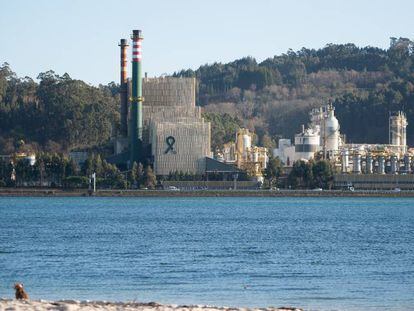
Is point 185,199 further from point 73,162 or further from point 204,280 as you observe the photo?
point 204,280

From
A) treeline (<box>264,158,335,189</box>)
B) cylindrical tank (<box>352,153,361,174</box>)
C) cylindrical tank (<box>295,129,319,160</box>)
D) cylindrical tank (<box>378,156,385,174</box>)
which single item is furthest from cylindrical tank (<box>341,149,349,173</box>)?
cylindrical tank (<box>295,129,319,160</box>)

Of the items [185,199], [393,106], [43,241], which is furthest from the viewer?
[393,106]

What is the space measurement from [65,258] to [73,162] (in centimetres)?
7559

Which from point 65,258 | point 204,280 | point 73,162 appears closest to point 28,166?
point 73,162

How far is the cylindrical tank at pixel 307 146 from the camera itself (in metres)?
135

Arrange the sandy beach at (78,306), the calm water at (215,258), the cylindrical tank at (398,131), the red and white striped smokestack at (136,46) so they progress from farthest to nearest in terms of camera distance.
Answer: the cylindrical tank at (398,131) → the red and white striped smokestack at (136,46) → the calm water at (215,258) → the sandy beach at (78,306)

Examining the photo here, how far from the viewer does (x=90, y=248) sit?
51250 mm

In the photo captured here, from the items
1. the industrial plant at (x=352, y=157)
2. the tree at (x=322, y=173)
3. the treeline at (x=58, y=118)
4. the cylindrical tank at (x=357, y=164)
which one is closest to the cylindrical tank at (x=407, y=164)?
the industrial plant at (x=352, y=157)

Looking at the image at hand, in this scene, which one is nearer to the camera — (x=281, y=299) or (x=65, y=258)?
(x=281, y=299)

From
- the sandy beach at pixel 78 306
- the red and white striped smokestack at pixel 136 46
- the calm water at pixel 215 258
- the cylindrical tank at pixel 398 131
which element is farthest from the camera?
the cylindrical tank at pixel 398 131

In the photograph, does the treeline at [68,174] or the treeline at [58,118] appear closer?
the treeline at [68,174]

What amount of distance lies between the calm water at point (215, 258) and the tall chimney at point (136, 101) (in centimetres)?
3150

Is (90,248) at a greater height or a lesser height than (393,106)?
lesser

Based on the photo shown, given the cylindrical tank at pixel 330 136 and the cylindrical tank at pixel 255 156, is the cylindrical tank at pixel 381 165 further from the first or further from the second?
the cylindrical tank at pixel 255 156
